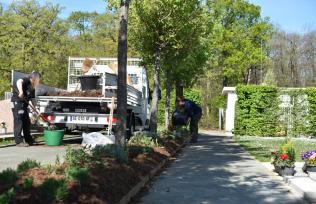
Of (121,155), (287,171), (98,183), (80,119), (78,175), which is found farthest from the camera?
(80,119)

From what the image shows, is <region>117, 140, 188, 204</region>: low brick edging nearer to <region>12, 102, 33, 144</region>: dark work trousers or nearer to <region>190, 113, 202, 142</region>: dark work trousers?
<region>12, 102, 33, 144</region>: dark work trousers

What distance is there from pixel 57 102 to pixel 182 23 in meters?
4.88

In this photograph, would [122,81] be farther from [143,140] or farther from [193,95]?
[193,95]

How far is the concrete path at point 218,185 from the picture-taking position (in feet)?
29.1

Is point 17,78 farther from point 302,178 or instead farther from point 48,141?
point 302,178

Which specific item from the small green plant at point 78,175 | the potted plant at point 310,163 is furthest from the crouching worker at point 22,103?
the small green plant at point 78,175

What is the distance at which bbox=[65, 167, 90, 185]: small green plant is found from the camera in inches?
271

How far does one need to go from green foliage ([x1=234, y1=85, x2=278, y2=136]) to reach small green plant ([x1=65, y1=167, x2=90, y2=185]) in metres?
26.2

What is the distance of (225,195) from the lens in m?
9.25

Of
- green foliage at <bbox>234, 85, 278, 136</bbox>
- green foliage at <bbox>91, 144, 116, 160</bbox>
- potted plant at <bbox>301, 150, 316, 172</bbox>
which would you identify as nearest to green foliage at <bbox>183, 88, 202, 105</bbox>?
green foliage at <bbox>234, 85, 278, 136</bbox>

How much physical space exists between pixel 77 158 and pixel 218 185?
130 inches

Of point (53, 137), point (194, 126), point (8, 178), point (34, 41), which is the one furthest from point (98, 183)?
point (34, 41)

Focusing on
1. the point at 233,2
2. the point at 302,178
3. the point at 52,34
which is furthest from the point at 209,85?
the point at 302,178

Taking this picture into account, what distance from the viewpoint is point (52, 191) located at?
609cm
